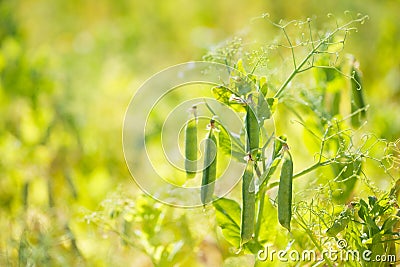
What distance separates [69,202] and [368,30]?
96 centimetres

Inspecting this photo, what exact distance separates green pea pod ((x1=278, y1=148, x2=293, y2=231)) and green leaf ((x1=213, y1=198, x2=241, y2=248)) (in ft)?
0.29

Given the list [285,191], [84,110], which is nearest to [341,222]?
[285,191]

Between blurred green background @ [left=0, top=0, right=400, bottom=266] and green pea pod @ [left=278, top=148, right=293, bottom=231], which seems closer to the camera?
green pea pod @ [left=278, top=148, right=293, bottom=231]

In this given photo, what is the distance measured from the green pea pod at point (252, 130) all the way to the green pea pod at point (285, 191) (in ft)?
0.10

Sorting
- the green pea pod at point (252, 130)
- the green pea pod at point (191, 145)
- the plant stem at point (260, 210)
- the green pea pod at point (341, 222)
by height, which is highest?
the green pea pod at point (191, 145)

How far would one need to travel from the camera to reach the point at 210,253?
0.70 metres

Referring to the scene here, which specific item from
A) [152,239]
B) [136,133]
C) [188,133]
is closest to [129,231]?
[152,239]

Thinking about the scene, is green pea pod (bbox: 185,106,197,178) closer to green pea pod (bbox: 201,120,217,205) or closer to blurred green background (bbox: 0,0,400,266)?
green pea pod (bbox: 201,120,217,205)

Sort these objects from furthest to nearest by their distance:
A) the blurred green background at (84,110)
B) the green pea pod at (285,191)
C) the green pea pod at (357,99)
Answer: the blurred green background at (84,110) < the green pea pod at (357,99) < the green pea pod at (285,191)

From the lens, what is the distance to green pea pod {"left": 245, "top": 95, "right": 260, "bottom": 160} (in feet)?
1.51

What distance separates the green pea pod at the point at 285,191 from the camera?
0.44 meters

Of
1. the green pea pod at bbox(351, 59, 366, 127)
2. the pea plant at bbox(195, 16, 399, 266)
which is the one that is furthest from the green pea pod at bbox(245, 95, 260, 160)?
the green pea pod at bbox(351, 59, 366, 127)

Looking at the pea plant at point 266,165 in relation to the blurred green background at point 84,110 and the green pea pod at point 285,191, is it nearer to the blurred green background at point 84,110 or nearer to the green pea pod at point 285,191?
the green pea pod at point 285,191

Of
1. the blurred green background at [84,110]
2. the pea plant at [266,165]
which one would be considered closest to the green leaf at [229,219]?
the pea plant at [266,165]
